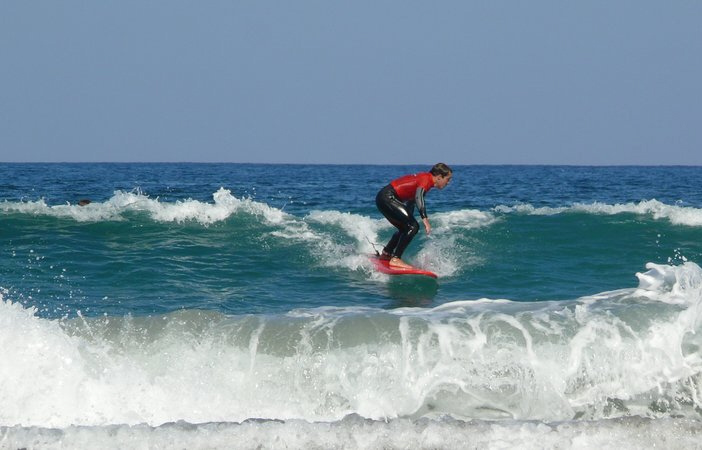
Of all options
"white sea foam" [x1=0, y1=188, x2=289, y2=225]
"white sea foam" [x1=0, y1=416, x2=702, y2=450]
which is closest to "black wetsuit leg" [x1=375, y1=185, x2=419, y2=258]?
"white sea foam" [x1=0, y1=188, x2=289, y2=225]

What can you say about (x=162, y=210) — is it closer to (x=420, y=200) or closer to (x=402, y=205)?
(x=402, y=205)

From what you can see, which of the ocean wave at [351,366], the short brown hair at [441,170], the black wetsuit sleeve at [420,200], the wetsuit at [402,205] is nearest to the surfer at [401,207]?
the wetsuit at [402,205]

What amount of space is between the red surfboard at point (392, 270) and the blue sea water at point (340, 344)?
6.3 inches

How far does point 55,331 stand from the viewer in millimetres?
6109

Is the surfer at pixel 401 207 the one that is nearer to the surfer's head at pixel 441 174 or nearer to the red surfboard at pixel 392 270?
the red surfboard at pixel 392 270

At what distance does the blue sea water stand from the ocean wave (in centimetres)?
2

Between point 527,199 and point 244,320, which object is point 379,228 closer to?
point 244,320

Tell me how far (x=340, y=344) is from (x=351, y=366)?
29cm

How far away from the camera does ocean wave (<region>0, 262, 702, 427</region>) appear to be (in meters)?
5.68

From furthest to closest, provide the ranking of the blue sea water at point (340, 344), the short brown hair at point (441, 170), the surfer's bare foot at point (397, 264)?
the surfer's bare foot at point (397, 264), the short brown hair at point (441, 170), the blue sea water at point (340, 344)

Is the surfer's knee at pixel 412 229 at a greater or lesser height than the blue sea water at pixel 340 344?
greater

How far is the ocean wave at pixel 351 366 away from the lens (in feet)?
18.6

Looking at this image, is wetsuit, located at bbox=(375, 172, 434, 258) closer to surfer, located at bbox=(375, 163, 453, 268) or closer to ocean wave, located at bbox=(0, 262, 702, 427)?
surfer, located at bbox=(375, 163, 453, 268)

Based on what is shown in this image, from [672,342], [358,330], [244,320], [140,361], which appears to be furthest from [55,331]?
[672,342]
